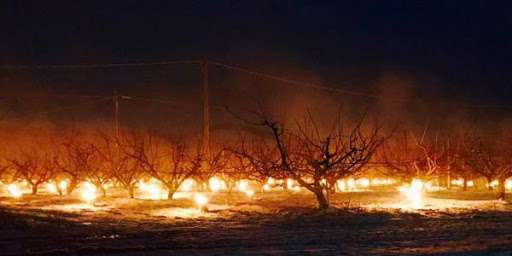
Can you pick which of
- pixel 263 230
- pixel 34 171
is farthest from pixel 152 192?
pixel 263 230

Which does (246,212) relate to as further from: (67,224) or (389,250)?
(389,250)

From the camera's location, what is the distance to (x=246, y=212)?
2372 centimetres

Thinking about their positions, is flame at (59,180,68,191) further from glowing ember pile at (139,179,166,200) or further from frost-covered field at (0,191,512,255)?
frost-covered field at (0,191,512,255)

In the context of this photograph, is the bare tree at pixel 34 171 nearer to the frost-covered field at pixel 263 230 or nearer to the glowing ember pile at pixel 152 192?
the glowing ember pile at pixel 152 192

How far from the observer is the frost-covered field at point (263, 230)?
46.6ft

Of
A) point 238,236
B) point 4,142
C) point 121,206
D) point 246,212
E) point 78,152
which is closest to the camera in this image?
point 238,236

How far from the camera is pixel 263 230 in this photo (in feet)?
59.4

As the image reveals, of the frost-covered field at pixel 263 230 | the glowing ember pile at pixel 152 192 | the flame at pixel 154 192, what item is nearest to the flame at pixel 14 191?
the glowing ember pile at pixel 152 192

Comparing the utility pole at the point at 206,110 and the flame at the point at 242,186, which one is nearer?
the utility pole at the point at 206,110

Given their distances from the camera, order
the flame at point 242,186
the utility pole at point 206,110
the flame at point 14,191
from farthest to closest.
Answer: the flame at point 242,186
the flame at point 14,191
the utility pole at point 206,110

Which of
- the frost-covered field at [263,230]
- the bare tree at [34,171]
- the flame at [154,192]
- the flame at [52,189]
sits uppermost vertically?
the bare tree at [34,171]

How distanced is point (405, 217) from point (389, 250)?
7.82 m

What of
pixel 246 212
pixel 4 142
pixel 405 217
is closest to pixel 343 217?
pixel 405 217

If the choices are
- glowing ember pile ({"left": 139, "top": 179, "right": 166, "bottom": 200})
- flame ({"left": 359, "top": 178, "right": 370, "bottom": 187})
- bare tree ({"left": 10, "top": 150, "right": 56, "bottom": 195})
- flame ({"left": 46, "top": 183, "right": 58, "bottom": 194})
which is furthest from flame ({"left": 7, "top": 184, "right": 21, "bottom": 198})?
flame ({"left": 359, "top": 178, "right": 370, "bottom": 187})
